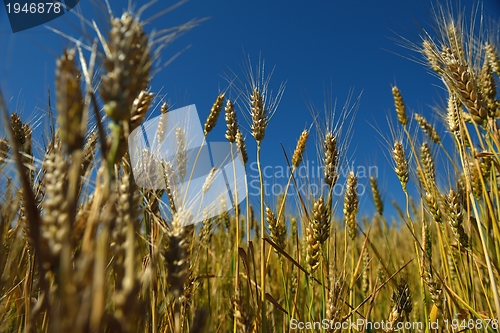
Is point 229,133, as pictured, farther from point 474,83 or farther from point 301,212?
point 474,83

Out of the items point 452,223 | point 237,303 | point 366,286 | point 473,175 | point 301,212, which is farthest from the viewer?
point 366,286

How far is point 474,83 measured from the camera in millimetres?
1797

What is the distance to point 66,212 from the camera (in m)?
0.49

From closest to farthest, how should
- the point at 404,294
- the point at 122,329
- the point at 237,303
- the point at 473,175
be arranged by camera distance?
the point at 122,329 < the point at 237,303 < the point at 404,294 < the point at 473,175

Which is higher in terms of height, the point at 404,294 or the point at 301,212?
the point at 301,212

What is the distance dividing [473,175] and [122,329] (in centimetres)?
241

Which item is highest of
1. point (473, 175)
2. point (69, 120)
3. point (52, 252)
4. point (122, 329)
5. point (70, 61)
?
point (473, 175)

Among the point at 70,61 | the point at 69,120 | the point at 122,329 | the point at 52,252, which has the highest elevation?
the point at 70,61

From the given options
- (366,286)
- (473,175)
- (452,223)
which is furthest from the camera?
(366,286)

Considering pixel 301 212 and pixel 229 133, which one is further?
pixel 229 133

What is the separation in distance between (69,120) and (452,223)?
6.47 ft

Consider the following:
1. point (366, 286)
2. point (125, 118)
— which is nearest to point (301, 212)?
point (366, 286)

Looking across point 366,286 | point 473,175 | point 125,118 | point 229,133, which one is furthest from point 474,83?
point 125,118

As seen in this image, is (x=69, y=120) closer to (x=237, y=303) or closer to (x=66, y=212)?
(x=66, y=212)
